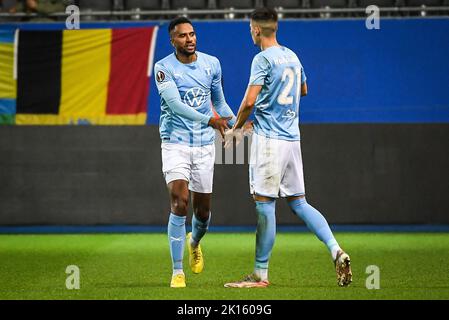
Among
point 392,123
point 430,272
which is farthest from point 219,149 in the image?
point 430,272

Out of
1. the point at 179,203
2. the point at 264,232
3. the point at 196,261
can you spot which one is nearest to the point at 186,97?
the point at 179,203

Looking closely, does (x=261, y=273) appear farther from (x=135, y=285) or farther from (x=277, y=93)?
(x=277, y=93)

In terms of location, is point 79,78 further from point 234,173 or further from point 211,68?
point 211,68

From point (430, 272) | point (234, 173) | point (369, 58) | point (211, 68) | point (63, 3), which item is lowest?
point (430, 272)

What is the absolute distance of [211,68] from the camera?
27.8 ft

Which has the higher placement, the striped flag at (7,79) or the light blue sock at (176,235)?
the striped flag at (7,79)

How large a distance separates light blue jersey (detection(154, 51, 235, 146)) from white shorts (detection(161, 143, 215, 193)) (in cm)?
6

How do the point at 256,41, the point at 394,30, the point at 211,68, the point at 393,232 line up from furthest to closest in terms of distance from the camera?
the point at 394,30 < the point at 393,232 < the point at 211,68 < the point at 256,41

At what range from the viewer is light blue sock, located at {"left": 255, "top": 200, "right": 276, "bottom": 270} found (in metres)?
7.73

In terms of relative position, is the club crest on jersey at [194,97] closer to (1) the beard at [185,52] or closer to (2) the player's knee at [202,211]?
(1) the beard at [185,52]

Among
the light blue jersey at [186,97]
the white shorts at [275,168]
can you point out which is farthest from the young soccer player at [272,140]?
the light blue jersey at [186,97]

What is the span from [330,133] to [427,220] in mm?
1975

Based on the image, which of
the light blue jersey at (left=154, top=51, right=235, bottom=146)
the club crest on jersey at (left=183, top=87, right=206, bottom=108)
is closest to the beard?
the light blue jersey at (left=154, top=51, right=235, bottom=146)

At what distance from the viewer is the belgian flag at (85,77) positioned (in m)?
15.5
